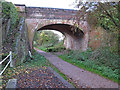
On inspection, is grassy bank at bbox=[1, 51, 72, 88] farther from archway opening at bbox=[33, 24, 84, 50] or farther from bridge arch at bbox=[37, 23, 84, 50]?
bridge arch at bbox=[37, 23, 84, 50]

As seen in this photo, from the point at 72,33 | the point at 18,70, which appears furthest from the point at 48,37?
the point at 18,70

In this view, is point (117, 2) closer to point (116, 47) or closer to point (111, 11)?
point (111, 11)

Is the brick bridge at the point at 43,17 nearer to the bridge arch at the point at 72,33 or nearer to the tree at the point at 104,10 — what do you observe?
the bridge arch at the point at 72,33

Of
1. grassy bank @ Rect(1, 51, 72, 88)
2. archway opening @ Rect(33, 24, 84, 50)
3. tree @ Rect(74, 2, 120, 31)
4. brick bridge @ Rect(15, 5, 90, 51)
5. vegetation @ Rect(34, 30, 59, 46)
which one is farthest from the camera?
vegetation @ Rect(34, 30, 59, 46)

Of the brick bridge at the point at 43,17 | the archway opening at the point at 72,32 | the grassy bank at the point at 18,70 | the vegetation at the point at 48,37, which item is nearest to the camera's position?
the grassy bank at the point at 18,70

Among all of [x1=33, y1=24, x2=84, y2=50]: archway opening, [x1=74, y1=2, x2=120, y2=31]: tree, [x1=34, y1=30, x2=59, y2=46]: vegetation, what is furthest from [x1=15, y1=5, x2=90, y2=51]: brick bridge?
[x1=34, y1=30, x2=59, y2=46]: vegetation

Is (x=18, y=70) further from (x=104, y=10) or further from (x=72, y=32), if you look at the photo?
(x=72, y=32)

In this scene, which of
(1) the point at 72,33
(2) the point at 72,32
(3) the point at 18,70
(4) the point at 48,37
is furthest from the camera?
(4) the point at 48,37

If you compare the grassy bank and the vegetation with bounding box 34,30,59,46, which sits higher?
the vegetation with bounding box 34,30,59,46

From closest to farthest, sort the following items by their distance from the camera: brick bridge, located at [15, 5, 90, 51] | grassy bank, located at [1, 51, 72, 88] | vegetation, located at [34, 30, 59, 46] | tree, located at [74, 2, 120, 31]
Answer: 1. grassy bank, located at [1, 51, 72, 88]
2. tree, located at [74, 2, 120, 31]
3. brick bridge, located at [15, 5, 90, 51]
4. vegetation, located at [34, 30, 59, 46]

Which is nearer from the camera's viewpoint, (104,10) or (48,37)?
(104,10)

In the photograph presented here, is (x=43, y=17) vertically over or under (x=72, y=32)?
over

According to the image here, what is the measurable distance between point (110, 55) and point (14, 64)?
6.08m

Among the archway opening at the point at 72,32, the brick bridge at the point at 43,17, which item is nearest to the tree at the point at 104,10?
the brick bridge at the point at 43,17
